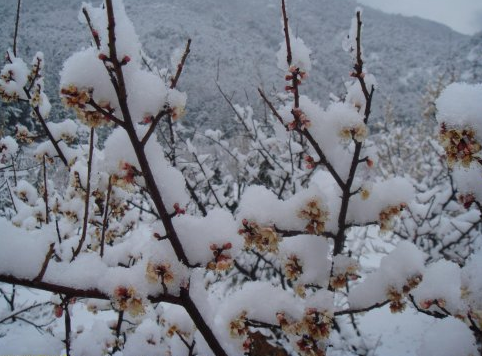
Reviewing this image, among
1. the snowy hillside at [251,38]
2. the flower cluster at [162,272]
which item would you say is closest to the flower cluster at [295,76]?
the flower cluster at [162,272]

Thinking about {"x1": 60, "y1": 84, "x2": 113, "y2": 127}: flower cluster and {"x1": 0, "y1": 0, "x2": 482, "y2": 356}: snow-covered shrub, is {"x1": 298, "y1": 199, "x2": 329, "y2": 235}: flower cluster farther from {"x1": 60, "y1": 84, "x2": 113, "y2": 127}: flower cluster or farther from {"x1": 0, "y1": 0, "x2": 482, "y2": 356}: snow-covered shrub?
{"x1": 60, "y1": 84, "x2": 113, "y2": 127}: flower cluster

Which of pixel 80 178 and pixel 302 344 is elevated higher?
pixel 80 178

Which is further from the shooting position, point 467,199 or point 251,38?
point 251,38

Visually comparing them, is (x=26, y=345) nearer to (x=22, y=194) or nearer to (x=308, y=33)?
(x=22, y=194)

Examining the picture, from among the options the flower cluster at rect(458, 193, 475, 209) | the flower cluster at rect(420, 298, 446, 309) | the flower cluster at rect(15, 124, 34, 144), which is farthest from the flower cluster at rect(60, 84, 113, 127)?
the flower cluster at rect(15, 124, 34, 144)

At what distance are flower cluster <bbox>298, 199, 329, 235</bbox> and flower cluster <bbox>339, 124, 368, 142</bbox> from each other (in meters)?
0.28

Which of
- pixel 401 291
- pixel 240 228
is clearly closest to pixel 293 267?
pixel 240 228

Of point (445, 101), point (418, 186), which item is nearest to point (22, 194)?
point (445, 101)

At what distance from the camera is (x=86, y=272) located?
40.9 inches

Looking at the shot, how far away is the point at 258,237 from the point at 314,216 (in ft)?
0.77

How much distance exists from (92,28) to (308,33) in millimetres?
81386

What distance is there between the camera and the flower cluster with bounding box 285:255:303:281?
1.42 m

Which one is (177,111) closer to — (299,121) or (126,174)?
(126,174)

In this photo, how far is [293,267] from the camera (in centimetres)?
143
